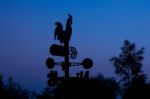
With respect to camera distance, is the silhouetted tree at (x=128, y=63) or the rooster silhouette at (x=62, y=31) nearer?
the rooster silhouette at (x=62, y=31)

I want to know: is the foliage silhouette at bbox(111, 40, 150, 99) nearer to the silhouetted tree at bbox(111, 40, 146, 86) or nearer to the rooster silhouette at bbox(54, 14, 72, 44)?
the silhouetted tree at bbox(111, 40, 146, 86)

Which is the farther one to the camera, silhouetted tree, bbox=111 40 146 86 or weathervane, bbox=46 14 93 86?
silhouetted tree, bbox=111 40 146 86

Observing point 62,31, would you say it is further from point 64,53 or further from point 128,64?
point 128,64

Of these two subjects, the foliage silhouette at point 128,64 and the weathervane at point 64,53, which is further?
the foliage silhouette at point 128,64

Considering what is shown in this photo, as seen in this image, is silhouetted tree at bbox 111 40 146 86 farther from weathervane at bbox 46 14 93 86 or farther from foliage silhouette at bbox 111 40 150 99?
weathervane at bbox 46 14 93 86

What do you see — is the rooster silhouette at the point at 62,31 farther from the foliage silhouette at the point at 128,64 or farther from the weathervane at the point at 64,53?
the foliage silhouette at the point at 128,64

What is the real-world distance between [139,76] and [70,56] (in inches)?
1872

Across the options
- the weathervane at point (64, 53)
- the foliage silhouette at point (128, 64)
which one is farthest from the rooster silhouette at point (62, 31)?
the foliage silhouette at point (128, 64)

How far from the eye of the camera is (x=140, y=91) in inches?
1658

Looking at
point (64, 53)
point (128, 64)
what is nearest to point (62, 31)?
point (64, 53)

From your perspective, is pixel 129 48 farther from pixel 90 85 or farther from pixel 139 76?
pixel 90 85

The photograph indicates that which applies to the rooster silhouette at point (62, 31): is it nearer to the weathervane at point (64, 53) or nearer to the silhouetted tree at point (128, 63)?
the weathervane at point (64, 53)

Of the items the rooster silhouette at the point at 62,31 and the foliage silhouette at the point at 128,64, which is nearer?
the rooster silhouette at the point at 62,31

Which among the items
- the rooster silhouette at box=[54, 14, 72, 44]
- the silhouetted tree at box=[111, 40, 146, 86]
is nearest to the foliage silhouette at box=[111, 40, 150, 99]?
the silhouetted tree at box=[111, 40, 146, 86]
